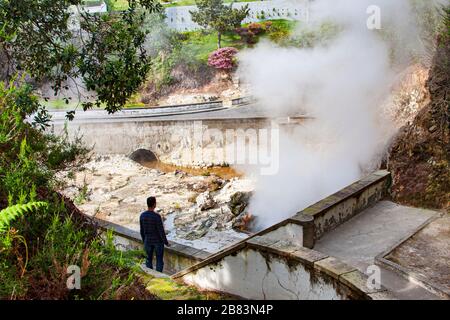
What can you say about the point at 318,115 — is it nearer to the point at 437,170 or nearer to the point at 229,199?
the point at 229,199

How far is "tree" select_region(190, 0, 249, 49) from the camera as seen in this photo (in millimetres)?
32750

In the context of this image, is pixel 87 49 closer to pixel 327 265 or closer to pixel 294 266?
pixel 294 266

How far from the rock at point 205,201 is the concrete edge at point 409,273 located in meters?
9.87

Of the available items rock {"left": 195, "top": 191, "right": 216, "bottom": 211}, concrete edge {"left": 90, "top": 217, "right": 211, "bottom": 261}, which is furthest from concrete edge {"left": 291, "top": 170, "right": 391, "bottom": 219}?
rock {"left": 195, "top": 191, "right": 216, "bottom": 211}

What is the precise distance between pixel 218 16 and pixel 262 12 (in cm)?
533

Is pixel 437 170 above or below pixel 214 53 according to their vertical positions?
below

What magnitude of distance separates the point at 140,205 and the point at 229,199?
365 centimetres

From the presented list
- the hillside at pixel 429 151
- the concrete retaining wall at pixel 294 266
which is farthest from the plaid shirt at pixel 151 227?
the hillside at pixel 429 151

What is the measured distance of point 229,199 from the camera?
1614 cm

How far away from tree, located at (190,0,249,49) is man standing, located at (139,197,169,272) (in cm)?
2808

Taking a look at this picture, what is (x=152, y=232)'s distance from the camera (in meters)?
7.10

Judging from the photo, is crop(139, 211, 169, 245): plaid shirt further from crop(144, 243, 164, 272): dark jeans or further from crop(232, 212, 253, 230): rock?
crop(232, 212, 253, 230): rock
